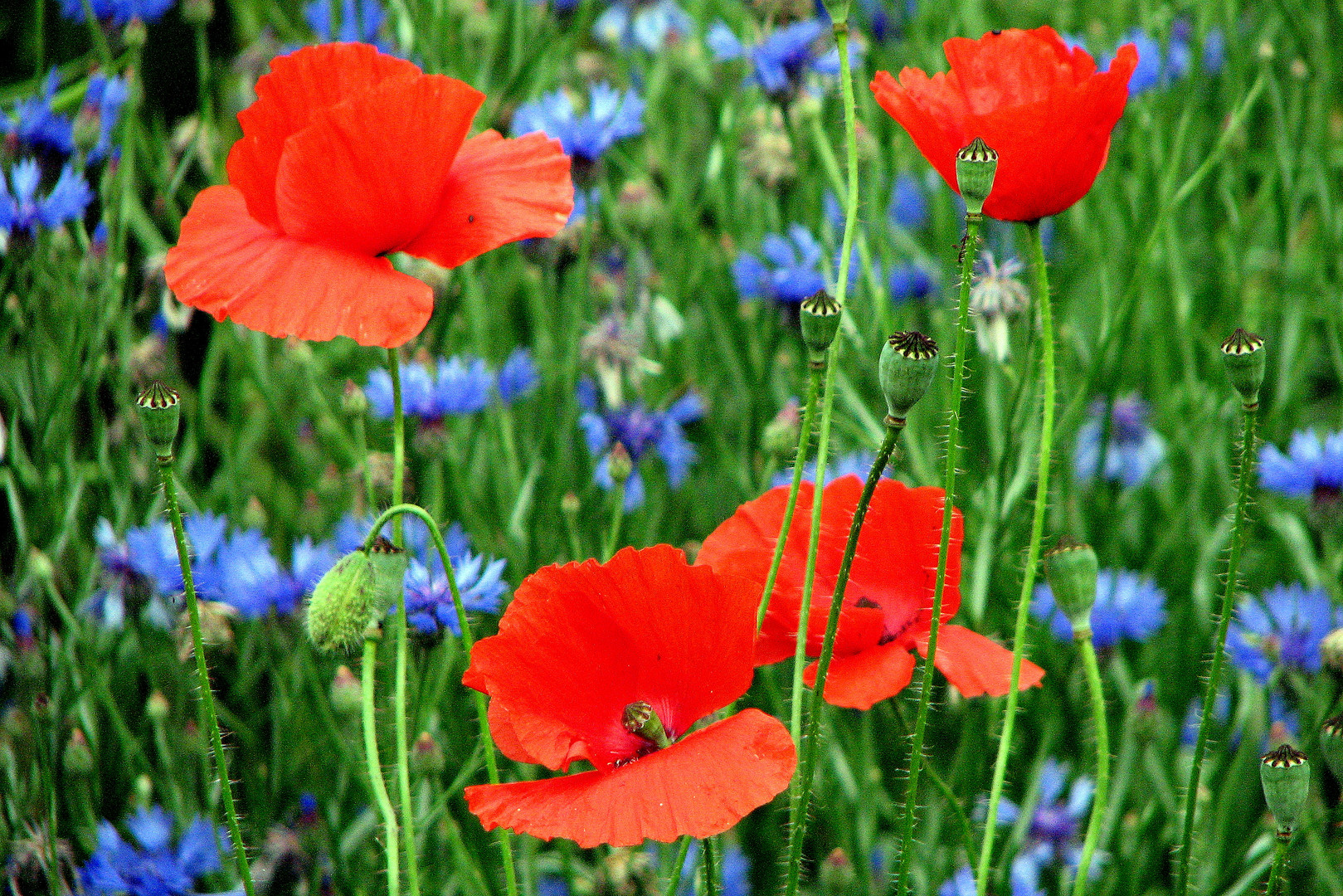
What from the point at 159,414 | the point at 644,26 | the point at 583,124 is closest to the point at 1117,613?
the point at 583,124

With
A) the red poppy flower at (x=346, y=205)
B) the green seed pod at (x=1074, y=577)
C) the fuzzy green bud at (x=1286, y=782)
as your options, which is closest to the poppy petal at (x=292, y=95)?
the red poppy flower at (x=346, y=205)

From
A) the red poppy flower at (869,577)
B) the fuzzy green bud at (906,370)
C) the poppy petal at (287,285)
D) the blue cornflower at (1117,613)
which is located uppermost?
the poppy petal at (287,285)

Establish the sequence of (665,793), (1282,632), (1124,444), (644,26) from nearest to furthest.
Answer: (665,793), (1282,632), (1124,444), (644,26)

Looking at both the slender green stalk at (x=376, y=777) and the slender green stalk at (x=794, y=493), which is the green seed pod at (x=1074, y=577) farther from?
the slender green stalk at (x=376, y=777)

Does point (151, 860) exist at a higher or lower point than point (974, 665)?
lower

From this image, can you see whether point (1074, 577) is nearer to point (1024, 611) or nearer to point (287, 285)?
point (1024, 611)

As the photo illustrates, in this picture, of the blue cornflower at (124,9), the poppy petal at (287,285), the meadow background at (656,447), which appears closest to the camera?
the poppy petal at (287,285)

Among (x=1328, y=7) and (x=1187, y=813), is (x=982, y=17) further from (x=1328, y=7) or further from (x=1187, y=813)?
(x=1187, y=813)

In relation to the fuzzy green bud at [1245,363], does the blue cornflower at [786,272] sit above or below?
below
